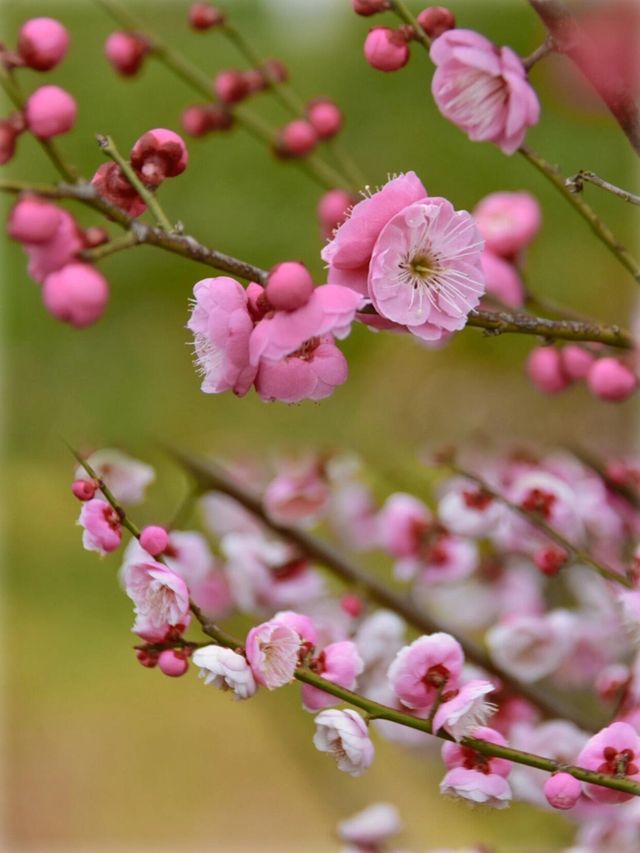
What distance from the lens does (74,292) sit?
25.2 inches

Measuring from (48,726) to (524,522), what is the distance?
1550 mm

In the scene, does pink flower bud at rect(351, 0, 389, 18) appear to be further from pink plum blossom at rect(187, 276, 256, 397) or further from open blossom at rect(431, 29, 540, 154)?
pink plum blossom at rect(187, 276, 256, 397)

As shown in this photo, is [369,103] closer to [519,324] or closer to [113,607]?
[113,607]

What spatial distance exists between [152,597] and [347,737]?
0.13m

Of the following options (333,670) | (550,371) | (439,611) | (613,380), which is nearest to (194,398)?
(439,611)

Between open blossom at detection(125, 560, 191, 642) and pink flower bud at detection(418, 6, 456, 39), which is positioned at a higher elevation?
pink flower bud at detection(418, 6, 456, 39)

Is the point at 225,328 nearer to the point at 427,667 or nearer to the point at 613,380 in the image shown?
the point at 427,667

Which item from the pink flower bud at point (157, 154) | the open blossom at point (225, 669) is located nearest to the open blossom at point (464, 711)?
the open blossom at point (225, 669)

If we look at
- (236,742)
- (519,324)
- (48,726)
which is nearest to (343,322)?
(519,324)

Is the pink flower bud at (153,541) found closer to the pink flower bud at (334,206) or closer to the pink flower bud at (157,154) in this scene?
the pink flower bud at (157,154)

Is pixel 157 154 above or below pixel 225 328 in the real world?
above

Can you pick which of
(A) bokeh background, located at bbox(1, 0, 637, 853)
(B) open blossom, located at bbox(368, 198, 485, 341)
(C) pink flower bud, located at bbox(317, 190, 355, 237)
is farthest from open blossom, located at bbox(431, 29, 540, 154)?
(A) bokeh background, located at bbox(1, 0, 637, 853)

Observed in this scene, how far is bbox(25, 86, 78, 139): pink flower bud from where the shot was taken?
0.65 meters

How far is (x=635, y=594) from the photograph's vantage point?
684 mm
